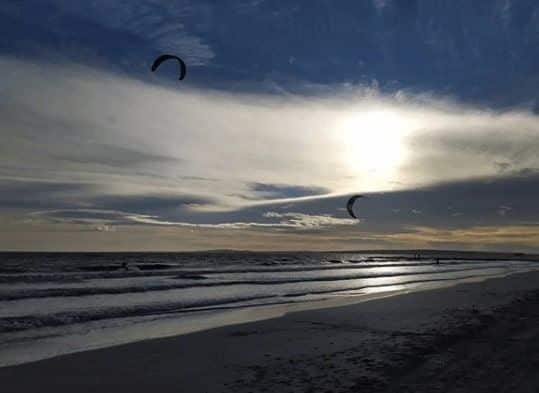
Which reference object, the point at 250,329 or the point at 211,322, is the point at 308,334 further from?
the point at 211,322

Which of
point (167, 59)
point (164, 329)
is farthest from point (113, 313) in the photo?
point (167, 59)

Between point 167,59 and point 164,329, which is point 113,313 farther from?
point 167,59

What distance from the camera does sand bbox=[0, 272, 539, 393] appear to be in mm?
8180

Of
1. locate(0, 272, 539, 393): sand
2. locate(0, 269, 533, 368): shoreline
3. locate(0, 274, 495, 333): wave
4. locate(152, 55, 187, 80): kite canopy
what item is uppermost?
locate(152, 55, 187, 80): kite canopy

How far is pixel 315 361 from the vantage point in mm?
9836

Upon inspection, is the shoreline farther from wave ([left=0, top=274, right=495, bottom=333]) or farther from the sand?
wave ([left=0, top=274, right=495, bottom=333])

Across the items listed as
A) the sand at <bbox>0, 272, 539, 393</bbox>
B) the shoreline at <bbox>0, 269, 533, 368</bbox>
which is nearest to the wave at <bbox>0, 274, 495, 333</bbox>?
the shoreline at <bbox>0, 269, 533, 368</bbox>

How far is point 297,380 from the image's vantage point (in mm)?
8336

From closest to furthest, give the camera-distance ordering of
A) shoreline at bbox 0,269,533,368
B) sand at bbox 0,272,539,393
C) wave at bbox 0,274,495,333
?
1. sand at bbox 0,272,539,393
2. shoreline at bbox 0,269,533,368
3. wave at bbox 0,274,495,333

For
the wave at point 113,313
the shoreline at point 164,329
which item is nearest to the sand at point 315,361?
the shoreline at point 164,329

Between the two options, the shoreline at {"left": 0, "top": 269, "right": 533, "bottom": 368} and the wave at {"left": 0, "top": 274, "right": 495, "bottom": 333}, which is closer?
the shoreline at {"left": 0, "top": 269, "right": 533, "bottom": 368}

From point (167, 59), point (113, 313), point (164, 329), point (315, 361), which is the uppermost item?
point (167, 59)

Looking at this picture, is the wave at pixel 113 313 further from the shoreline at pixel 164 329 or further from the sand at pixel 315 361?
the sand at pixel 315 361

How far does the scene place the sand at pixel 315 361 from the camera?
8.18 metres
